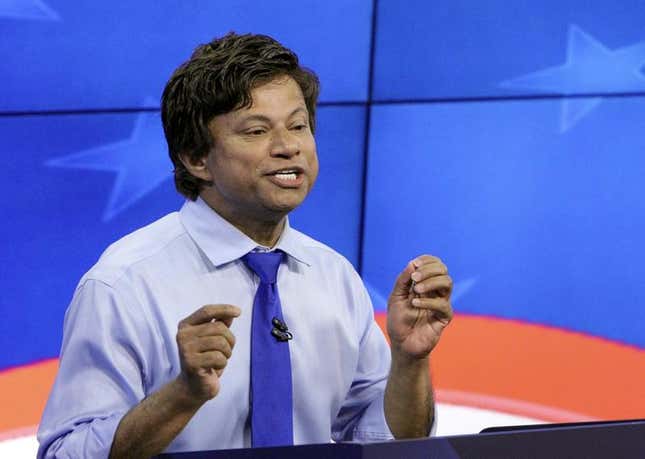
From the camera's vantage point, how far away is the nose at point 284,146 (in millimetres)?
1713

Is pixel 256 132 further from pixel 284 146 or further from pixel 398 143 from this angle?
pixel 398 143

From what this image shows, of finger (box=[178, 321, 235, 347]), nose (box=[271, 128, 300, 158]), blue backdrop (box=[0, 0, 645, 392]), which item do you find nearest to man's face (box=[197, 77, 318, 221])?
nose (box=[271, 128, 300, 158])

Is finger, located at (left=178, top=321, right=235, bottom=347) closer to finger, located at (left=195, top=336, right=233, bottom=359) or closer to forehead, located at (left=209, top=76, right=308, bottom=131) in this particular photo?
finger, located at (left=195, top=336, right=233, bottom=359)

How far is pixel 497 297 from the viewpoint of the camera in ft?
9.71

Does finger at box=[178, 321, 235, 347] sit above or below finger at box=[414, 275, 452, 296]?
below

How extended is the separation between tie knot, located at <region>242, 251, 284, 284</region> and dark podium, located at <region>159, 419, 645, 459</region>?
2.15 ft

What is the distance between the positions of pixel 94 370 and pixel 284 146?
41 centimetres

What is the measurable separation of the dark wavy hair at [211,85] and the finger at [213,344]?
0.50 metres

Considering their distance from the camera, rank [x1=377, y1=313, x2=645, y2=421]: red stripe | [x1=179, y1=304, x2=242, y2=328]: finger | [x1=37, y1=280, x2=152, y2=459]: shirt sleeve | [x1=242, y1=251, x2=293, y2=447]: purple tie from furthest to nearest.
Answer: [x1=377, y1=313, x2=645, y2=421]: red stripe
[x1=242, y1=251, x2=293, y2=447]: purple tie
[x1=37, y1=280, x2=152, y2=459]: shirt sleeve
[x1=179, y1=304, x2=242, y2=328]: finger

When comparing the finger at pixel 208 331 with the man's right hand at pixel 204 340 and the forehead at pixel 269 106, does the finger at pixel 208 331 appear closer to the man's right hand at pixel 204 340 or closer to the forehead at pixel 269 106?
the man's right hand at pixel 204 340

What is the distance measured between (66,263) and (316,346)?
3.53 ft

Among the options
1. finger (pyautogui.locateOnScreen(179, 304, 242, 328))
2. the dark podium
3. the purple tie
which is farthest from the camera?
the purple tie

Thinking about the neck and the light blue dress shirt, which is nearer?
the light blue dress shirt

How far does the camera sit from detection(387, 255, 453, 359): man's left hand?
1573 millimetres
